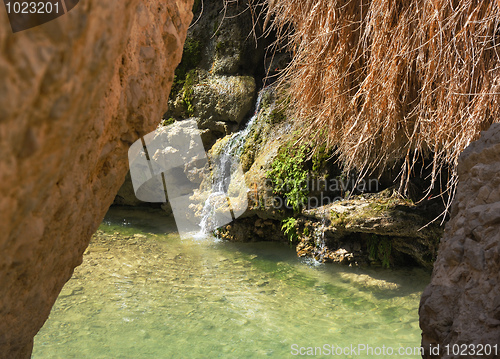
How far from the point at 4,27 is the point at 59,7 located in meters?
0.11

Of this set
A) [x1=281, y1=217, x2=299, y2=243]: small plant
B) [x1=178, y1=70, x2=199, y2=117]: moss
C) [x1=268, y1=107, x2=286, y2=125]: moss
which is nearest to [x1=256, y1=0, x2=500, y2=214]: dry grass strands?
[x1=281, y1=217, x2=299, y2=243]: small plant

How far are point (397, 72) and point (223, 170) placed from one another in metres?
3.29

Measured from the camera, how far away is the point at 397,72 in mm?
2779

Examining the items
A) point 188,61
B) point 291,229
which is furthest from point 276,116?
point 188,61

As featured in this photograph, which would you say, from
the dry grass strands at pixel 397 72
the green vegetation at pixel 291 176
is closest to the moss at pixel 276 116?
the green vegetation at pixel 291 176

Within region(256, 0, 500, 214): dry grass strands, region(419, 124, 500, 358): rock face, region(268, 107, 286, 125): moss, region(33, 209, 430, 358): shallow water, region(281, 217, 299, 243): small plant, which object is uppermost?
region(256, 0, 500, 214): dry grass strands

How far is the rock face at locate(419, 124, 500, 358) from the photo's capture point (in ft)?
3.32

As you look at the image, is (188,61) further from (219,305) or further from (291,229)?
(219,305)

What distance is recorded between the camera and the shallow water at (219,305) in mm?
2861

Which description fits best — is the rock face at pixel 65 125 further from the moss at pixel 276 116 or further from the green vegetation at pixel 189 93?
the green vegetation at pixel 189 93

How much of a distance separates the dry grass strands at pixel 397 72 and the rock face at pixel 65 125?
160 cm

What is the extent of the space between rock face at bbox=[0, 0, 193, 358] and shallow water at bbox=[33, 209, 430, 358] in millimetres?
1618

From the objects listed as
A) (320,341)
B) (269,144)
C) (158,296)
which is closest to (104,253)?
(158,296)

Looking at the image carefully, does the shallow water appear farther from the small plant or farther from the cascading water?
the cascading water
